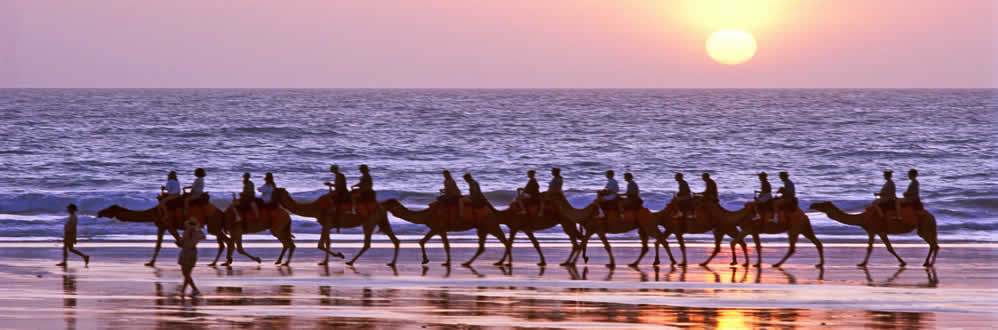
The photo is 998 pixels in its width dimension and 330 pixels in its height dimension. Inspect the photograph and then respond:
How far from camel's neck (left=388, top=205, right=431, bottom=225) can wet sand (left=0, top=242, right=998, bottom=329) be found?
845 millimetres

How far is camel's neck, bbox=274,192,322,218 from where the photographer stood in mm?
25016

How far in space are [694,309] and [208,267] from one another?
9997 mm

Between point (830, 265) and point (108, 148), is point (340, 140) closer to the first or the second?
point (108, 148)

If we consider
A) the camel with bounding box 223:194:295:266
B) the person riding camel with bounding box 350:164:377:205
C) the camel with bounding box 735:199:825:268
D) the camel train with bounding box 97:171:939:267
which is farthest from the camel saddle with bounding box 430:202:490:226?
the camel with bounding box 735:199:825:268

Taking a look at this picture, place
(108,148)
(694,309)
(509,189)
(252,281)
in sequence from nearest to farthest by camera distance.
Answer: (694,309), (252,281), (509,189), (108,148)

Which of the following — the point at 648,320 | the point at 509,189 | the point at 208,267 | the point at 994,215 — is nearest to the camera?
the point at 648,320

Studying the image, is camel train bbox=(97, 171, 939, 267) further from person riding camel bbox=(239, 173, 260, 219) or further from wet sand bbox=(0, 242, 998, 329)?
wet sand bbox=(0, 242, 998, 329)

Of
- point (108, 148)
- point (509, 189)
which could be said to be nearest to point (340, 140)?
point (108, 148)

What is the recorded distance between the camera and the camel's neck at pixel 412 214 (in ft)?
83.3

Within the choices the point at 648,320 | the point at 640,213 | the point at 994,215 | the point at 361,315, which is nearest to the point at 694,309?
the point at 648,320

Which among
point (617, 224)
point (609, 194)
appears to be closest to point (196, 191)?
point (609, 194)

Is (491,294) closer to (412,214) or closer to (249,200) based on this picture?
(412,214)

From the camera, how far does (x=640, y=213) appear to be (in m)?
25.0

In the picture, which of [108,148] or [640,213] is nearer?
[640,213]
